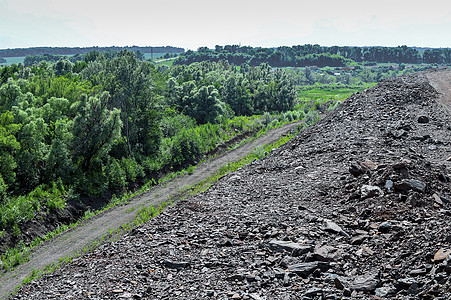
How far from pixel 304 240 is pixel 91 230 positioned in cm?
1672

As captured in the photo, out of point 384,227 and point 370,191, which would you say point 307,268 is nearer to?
point 384,227

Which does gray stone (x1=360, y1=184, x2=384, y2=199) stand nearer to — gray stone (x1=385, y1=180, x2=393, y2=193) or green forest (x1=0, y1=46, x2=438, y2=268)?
gray stone (x1=385, y1=180, x2=393, y2=193)

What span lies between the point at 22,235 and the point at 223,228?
656 inches

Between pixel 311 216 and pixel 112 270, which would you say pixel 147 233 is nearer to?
pixel 112 270

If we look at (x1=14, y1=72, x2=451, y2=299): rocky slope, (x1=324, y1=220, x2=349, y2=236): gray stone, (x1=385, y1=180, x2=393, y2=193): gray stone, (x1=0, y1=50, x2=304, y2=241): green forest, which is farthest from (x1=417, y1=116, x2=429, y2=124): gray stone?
(x1=0, y1=50, x2=304, y2=241): green forest

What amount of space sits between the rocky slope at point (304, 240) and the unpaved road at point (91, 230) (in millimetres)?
5581

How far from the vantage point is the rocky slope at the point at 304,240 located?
933 cm

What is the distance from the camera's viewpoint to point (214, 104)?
5728 cm

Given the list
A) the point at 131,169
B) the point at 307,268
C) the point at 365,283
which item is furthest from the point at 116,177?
the point at 365,283

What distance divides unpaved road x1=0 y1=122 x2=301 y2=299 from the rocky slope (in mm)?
5581

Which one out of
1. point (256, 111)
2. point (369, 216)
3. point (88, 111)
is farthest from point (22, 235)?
point (256, 111)

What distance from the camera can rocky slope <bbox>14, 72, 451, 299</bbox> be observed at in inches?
367

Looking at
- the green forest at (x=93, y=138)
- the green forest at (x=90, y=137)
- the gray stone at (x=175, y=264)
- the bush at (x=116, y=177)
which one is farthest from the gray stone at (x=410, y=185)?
the bush at (x=116, y=177)

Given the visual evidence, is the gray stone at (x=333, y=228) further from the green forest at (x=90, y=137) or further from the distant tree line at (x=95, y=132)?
the distant tree line at (x=95, y=132)
